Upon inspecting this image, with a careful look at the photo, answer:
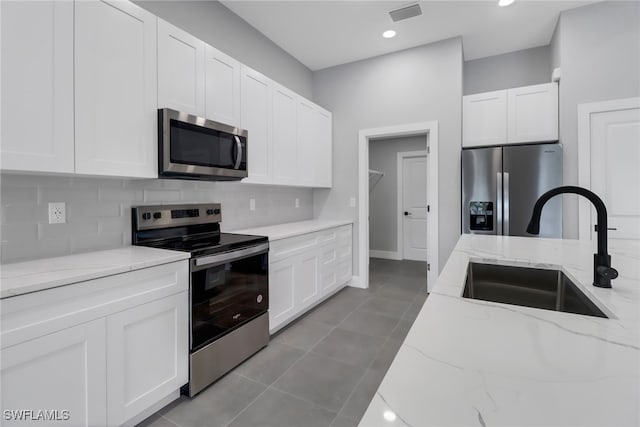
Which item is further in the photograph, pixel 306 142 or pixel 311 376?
pixel 306 142

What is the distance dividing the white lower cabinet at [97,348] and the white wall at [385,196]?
4.75 m

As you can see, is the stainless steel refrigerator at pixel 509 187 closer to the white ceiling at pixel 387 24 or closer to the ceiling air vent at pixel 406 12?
the white ceiling at pixel 387 24

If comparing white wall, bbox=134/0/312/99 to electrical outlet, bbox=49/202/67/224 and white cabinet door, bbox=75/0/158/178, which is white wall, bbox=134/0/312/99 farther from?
electrical outlet, bbox=49/202/67/224

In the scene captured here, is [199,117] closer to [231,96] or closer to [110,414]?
[231,96]

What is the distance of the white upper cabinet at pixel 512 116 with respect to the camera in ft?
10.3

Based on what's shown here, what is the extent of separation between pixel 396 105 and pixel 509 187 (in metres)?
1.61

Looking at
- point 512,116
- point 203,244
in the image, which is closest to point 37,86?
point 203,244

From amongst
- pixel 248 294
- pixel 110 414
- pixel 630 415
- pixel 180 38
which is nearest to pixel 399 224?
pixel 248 294

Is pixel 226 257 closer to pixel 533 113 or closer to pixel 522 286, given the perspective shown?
pixel 522 286

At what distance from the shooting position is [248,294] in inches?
86.6

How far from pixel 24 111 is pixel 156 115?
63 centimetres

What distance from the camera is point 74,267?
140cm

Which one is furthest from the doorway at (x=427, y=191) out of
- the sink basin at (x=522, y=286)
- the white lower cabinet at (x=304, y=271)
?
the sink basin at (x=522, y=286)

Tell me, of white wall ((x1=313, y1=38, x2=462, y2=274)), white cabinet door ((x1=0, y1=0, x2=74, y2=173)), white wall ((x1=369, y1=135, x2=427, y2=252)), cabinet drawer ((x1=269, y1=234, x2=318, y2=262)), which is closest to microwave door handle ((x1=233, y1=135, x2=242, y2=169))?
cabinet drawer ((x1=269, y1=234, x2=318, y2=262))
